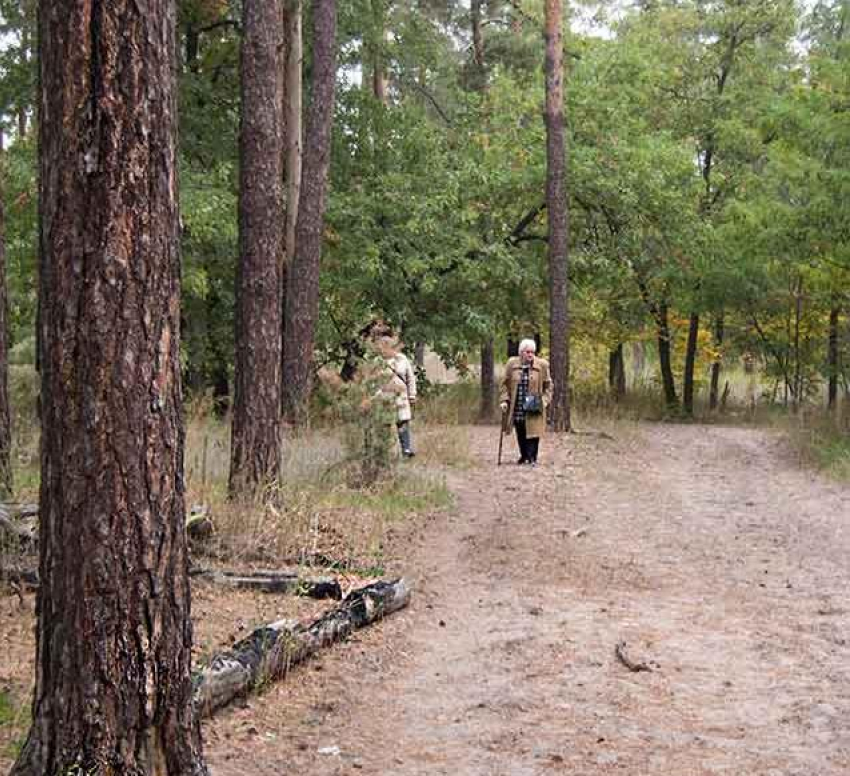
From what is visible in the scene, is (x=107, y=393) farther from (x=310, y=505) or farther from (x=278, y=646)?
(x=310, y=505)

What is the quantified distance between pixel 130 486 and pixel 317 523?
5.32m

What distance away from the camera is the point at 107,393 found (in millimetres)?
3697

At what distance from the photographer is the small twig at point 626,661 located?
21.0 feet

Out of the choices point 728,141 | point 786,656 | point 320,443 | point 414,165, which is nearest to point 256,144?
point 320,443

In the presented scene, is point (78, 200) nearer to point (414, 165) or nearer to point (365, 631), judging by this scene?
point (365, 631)

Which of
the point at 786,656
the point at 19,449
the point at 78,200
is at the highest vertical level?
the point at 78,200

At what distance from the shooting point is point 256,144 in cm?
1016

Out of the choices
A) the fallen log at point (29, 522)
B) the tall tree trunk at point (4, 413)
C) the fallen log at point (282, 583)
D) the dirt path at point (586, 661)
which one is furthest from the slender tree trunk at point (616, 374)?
the fallen log at point (282, 583)

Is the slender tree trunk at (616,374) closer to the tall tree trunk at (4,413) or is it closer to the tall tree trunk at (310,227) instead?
the tall tree trunk at (310,227)

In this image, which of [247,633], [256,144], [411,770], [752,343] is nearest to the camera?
[411,770]

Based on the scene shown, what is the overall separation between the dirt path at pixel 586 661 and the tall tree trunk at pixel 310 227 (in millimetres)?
5241

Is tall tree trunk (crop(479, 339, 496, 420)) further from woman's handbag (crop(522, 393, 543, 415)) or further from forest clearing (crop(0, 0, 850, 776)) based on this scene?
woman's handbag (crop(522, 393, 543, 415))

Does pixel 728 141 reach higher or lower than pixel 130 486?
higher

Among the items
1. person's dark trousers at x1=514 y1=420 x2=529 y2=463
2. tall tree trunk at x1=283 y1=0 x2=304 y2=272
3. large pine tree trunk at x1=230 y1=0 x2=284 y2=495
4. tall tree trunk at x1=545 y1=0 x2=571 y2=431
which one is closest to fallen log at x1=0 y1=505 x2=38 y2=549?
large pine tree trunk at x1=230 y1=0 x2=284 y2=495
